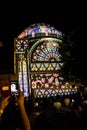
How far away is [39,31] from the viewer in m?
29.3

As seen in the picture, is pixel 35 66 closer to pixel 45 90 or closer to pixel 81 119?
pixel 45 90

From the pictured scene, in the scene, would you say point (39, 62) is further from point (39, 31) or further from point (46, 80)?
point (39, 31)

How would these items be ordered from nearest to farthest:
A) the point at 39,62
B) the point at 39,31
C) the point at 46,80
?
the point at 46,80 < the point at 39,62 < the point at 39,31

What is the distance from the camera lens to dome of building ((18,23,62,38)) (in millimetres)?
28969

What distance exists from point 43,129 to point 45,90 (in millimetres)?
22678

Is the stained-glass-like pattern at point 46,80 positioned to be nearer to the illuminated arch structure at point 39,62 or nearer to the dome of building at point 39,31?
the illuminated arch structure at point 39,62

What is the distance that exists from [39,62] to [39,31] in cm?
256

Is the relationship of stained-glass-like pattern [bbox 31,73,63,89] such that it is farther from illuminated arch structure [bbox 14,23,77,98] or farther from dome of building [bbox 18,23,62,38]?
dome of building [bbox 18,23,62,38]

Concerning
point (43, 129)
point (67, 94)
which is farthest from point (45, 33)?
point (43, 129)

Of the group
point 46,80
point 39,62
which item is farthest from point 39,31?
point 46,80

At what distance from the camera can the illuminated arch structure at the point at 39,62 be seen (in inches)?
1104

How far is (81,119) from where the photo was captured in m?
7.26

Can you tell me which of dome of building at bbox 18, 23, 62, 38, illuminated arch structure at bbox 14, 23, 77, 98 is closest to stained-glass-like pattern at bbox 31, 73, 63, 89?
illuminated arch structure at bbox 14, 23, 77, 98

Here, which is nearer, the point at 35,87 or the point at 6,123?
the point at 6,123
